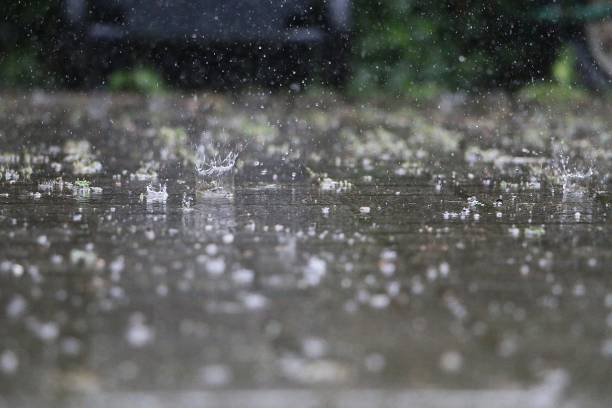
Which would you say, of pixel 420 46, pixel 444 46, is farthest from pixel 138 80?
pixel 444 46

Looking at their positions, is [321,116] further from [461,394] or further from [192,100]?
[461,394]

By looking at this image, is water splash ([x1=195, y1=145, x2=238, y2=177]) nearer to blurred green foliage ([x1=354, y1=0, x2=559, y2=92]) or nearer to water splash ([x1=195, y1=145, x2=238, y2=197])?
water splash ([x1=195, y1=145, x2=238, y2=197])

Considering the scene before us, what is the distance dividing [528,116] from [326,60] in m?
2.80

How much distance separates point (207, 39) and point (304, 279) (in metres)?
9.22

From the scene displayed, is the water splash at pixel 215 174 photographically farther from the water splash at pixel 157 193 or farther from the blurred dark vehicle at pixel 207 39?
the blurred dark vehicle at pixel 207 39

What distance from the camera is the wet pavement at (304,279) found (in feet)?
7.23

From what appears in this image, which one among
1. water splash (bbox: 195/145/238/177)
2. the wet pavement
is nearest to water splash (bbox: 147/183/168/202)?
the wet pavement

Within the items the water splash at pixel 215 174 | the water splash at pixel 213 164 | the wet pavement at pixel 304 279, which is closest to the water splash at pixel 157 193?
the wet pavement at pixel 304 279

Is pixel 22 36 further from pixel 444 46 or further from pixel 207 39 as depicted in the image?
pixel 444 46

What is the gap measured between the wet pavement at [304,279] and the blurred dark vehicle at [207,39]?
16.4 feet

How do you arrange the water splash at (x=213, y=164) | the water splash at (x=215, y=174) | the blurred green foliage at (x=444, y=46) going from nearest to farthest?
1. the water splash at (x=215, y=174)
2. the water splash at (x=213, y=164)
3. the blurred green foliage at (x=444, y=46)

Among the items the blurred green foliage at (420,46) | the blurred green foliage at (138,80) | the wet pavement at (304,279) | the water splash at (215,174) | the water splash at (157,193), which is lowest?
the wet pavement at (304,279)

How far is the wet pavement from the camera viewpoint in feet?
7.23

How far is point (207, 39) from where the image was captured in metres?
12.1
